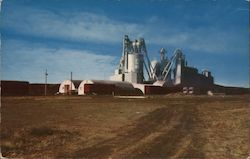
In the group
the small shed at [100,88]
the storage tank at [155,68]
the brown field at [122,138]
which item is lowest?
the brown field at [122,138]

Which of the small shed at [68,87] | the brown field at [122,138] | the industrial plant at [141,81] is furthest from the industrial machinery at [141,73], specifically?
the brown field at [122,138]

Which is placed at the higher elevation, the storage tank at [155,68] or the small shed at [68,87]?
the storage tank at [155,68]

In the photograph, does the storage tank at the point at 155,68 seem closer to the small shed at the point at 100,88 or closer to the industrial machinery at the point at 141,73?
the industrial machinery at the point at 141,73

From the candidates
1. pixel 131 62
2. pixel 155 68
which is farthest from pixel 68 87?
pixel 155 68

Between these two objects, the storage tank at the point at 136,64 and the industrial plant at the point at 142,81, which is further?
the storage tank at the point at 136,64

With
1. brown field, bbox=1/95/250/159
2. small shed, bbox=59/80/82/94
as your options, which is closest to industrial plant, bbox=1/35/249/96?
small shed, bbox=59/80/82/94

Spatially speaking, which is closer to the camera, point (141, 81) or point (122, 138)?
point (122, 138)

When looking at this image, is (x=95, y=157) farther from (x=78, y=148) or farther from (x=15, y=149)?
(x=15, y=149)

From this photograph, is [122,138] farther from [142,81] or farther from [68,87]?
[142,81]

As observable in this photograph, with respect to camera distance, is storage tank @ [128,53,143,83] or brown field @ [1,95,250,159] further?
storage tank @ [128,53,143,83]

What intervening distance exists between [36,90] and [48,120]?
27.5 m

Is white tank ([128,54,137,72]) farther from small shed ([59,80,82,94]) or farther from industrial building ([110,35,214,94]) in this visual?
small shed ([59,80,82,94])

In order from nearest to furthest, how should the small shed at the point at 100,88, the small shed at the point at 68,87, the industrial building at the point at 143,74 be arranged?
the small shed at the point at 100,88 < the small shed at the point at 68,87 < the industrial building at the point at 143,74

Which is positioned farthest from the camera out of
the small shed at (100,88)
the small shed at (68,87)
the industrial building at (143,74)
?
the industrial building at (143,74)
